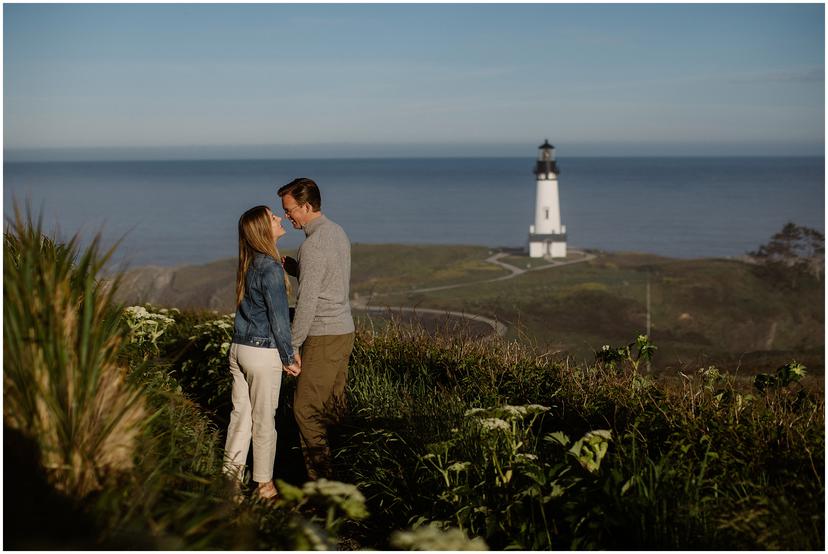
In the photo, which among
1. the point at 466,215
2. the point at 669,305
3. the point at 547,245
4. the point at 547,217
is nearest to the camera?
the point at 669,305

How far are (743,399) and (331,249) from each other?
2991 mm

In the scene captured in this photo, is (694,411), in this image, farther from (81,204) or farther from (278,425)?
(81,204)

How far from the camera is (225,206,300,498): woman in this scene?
18.1 ft

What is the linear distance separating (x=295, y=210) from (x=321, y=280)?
1.69 feet

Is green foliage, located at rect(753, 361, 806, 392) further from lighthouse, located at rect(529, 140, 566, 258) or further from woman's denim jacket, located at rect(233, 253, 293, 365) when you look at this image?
lighthouse, located at rect(529, 140, 566, 258)

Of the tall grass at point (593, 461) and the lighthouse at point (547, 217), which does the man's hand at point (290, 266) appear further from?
the lighthouse at point (547, 217)

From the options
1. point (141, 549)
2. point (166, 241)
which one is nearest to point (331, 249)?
point (141, 549)

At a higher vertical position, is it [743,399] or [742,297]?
[743,399]

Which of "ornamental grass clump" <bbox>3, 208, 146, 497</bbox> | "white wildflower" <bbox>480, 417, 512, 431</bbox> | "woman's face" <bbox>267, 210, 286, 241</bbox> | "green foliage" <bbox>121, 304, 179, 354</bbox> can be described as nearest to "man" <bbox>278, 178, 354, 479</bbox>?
"woman's face" <bbox>267, 210, 286, 241</bbox>

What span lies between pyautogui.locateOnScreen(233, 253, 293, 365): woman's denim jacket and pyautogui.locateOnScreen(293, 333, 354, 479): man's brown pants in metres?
0.40

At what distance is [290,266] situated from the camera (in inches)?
240

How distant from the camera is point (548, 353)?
7844 mm

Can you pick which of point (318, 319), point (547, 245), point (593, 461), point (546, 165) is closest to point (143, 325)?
point (318, 319)

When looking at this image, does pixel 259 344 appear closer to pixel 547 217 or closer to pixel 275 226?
pixel 275 226
